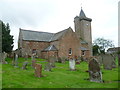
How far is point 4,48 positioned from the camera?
30812mm

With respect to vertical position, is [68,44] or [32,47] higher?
[68,44]

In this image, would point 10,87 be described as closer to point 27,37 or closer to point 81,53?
point 27,37

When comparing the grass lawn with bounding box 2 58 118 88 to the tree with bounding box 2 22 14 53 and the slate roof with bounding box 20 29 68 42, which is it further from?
the slate roof with bounding box 20 29 68 42

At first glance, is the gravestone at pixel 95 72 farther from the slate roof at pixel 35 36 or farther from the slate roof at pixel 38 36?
the slate roof at pixel 35 36

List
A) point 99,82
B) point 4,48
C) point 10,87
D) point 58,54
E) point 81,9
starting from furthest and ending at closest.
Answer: point 81,9, point 58,54, point 4,48, point 99,82, point 10,87

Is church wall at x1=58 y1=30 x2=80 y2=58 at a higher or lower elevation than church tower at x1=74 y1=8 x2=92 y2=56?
lower

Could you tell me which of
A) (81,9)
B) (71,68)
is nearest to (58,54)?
(71,68)

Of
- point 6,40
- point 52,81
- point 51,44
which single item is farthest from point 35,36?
point 52,81

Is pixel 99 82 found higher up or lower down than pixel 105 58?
lower down

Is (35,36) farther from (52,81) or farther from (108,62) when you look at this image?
(52,81)

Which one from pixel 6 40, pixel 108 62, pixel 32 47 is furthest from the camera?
pixel 32 47

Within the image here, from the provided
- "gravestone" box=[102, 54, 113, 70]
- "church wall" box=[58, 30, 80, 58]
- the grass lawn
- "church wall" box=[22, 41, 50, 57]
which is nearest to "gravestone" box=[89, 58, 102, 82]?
the grass lawn

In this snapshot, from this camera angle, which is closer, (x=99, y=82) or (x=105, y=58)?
(x=99, y=82)

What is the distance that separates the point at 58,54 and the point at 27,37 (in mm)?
9855
